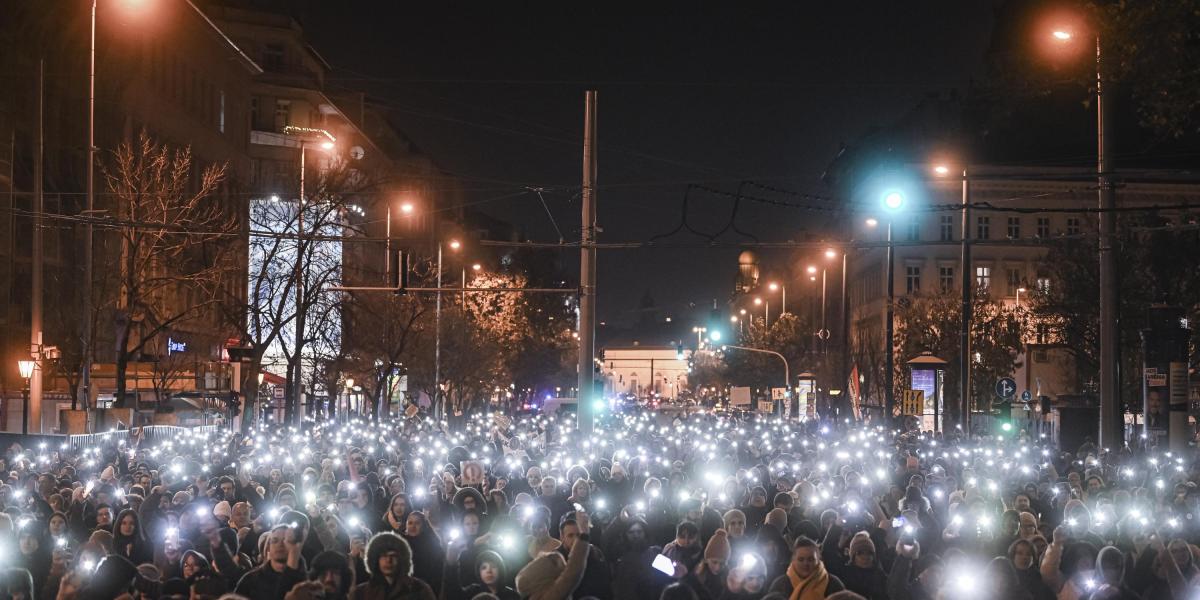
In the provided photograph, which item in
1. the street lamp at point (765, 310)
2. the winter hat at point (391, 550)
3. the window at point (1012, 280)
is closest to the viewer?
the winter hat at point (391, 550)

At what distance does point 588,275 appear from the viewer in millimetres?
31500

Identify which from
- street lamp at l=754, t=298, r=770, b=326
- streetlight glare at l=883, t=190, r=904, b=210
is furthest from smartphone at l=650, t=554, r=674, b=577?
street lamp at l=754, t=298, r=770, b=326

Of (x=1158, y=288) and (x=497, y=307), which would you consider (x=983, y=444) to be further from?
(x=497, y=307)

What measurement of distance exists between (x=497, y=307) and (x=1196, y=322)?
109ft

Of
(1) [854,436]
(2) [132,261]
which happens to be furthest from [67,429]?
(1) [854,436]

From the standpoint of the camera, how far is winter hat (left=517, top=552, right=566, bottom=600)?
442 inches

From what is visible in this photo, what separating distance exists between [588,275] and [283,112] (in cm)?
6175

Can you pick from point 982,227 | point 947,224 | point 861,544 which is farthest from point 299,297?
point 982,227

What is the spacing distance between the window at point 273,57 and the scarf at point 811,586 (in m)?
81.5

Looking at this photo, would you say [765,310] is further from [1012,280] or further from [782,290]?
[1012,280]

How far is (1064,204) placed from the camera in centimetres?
9250

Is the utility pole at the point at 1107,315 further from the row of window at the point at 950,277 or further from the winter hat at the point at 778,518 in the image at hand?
the row of window at the point at 950,277

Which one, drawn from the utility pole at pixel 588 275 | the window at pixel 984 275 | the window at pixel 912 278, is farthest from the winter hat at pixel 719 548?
the window at pixel 912 278

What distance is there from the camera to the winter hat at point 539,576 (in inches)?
442
